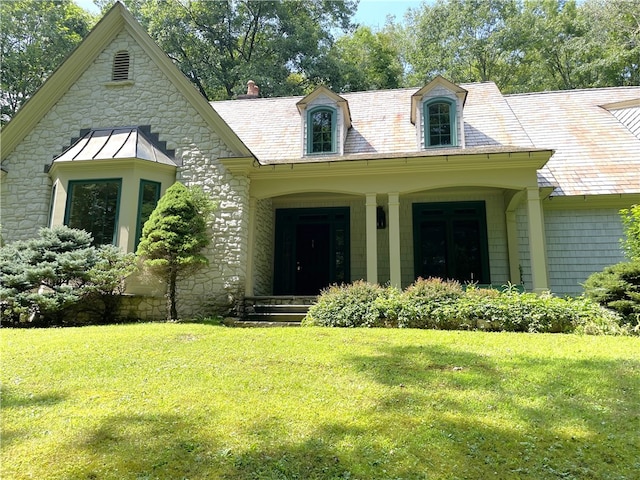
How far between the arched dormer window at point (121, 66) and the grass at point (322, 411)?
7.53m

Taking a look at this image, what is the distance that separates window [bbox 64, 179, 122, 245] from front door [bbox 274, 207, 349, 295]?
4375 mm

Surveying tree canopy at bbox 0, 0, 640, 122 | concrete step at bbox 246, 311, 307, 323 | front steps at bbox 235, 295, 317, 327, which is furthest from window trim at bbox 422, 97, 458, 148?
tree canopy at bbox 0, 0, 640, 122

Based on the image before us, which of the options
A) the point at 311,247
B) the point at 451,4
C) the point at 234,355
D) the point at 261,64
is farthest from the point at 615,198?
the point at 451,4

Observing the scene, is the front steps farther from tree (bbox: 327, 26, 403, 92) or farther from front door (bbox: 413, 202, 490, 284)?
tree (bbox: 327, 26, 403, 92)

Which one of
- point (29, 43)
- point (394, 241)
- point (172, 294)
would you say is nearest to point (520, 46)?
point (394, 241)

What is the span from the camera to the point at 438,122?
11.0 meters

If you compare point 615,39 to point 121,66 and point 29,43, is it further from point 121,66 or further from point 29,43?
point 29,43

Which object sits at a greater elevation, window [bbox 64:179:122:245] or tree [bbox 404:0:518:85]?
tree [bbox 404:0:518:85]

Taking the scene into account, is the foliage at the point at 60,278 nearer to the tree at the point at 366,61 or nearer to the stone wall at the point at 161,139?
the stone wall at the point at 161,139

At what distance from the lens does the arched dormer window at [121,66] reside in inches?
425

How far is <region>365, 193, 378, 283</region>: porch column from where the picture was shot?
959 centimetres

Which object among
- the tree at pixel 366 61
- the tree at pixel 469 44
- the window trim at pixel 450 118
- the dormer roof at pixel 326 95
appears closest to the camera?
the window trim at pixel 450 118

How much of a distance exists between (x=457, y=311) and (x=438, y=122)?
5.52m

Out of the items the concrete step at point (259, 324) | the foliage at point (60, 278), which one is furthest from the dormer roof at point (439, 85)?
the foliage at point (60, 278)
